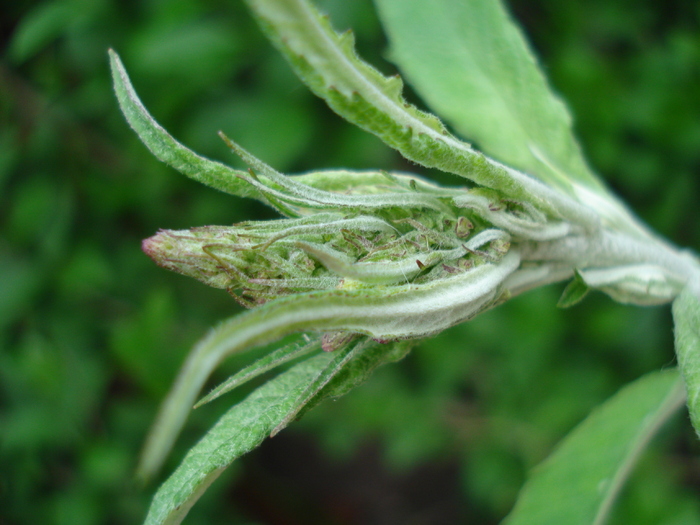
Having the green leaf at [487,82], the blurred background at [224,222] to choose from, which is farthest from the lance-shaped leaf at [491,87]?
the blurred background at [224,222]

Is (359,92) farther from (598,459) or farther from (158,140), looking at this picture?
(598,459)

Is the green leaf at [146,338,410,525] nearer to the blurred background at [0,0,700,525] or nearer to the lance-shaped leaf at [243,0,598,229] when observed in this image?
the lance-shaped leaf at [243,0,598,229]

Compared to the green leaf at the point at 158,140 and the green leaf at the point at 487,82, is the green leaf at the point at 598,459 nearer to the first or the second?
the green leaf at the point at 487,82

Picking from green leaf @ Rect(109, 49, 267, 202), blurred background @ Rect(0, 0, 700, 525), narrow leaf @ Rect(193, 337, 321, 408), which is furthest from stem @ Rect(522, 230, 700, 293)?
blurred background @ Rect(0, 0, 700, 525)

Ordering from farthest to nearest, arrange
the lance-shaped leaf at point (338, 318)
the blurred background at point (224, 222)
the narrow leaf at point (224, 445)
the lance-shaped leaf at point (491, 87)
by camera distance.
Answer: the blurred background at point (224, 222)
the lance-shaped leaf at point (491, 87)
the narrow leaf at point (224, 445)
the lance-shaped leaf at point (338, 318)

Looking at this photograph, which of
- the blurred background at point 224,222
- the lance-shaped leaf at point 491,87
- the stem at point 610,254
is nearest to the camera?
the stem at point 610,254

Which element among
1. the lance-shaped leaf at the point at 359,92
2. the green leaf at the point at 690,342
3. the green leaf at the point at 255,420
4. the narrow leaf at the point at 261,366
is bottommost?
the green leaf at the point at 690,342

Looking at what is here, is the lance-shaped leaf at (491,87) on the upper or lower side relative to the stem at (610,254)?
upper
